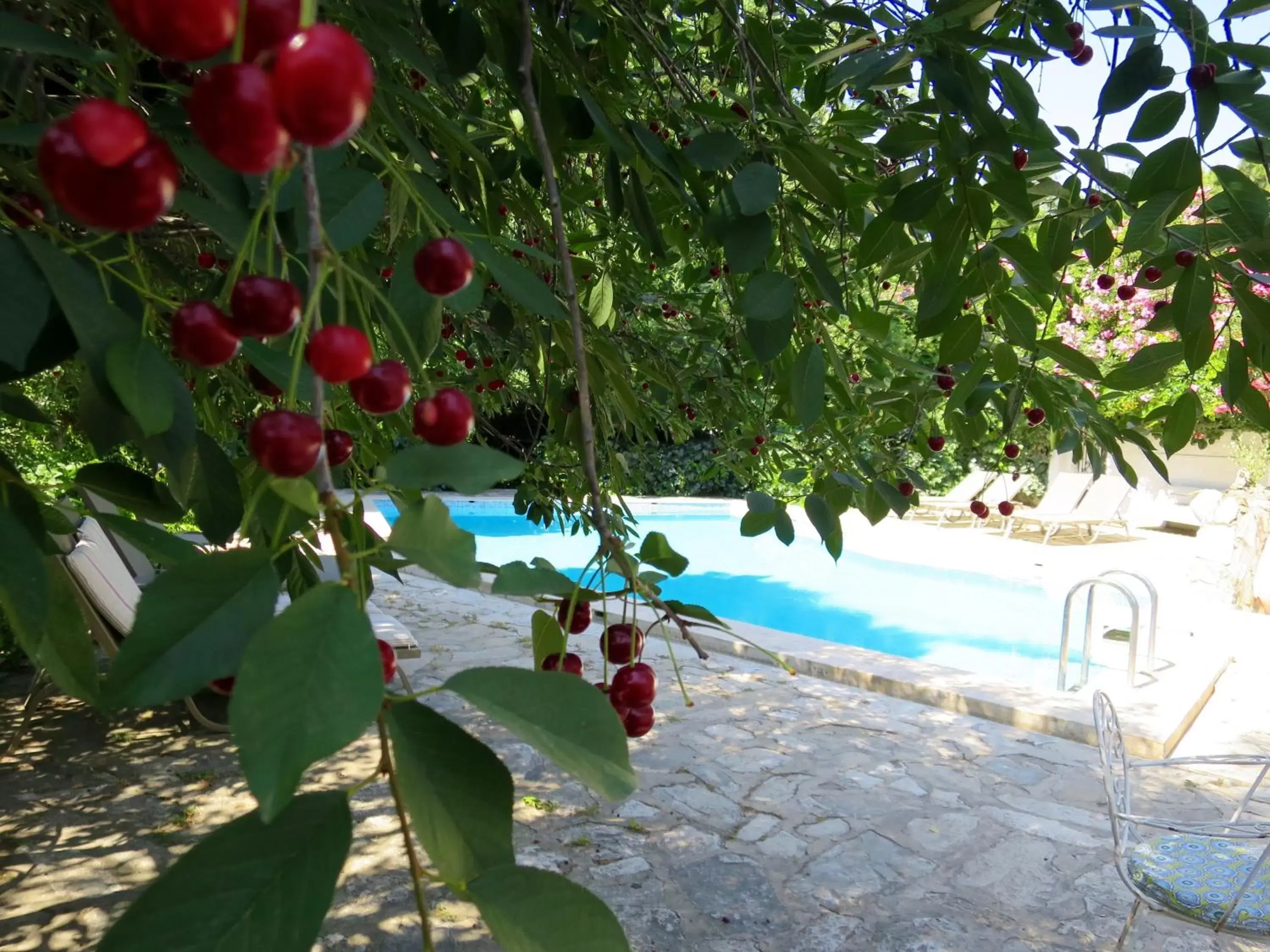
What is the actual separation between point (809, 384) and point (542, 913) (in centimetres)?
80

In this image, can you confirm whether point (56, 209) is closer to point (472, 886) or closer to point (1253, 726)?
point (472, 886)

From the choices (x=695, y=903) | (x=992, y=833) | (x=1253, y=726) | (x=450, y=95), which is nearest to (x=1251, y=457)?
(x=1253, y=726)

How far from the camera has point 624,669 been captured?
2.02 ft

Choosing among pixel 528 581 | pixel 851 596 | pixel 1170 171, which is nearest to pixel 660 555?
pixel 528 581

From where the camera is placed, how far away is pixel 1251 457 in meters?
7.87

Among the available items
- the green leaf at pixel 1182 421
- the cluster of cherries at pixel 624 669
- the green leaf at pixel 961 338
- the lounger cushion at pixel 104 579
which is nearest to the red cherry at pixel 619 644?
the cluster of cherries at pixel 624 669

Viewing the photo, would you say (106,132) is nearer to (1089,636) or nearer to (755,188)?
(755,188)

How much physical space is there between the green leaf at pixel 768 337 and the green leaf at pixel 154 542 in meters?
0.66

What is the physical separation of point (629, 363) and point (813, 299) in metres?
0.48

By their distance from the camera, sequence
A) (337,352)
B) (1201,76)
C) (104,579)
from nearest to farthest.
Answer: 1. (337,352)
2. (1201,76)
3. (104,579)

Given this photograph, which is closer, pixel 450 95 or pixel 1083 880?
pixel 450 95

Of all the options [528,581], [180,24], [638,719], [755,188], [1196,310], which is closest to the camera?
[180,24]

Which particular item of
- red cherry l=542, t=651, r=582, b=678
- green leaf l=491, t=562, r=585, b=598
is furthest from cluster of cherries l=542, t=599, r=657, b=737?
green leaf l=491, t=562, r=585, b=598

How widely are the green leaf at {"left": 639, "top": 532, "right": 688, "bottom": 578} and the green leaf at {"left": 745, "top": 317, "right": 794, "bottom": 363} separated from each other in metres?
0.46
